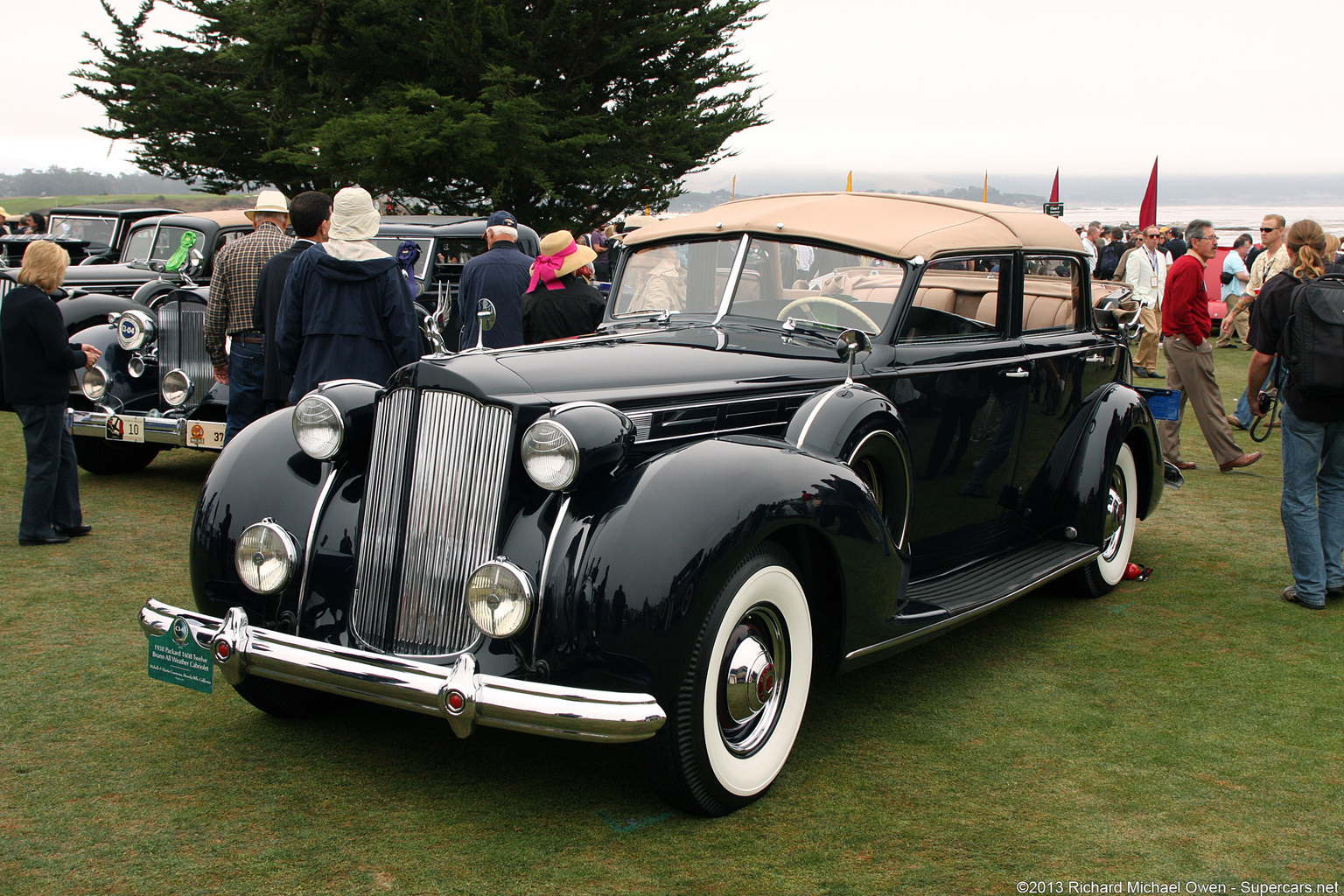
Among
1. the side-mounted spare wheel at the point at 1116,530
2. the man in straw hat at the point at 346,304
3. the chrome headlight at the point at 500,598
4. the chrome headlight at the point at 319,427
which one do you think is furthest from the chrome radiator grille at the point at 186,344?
the side-mounted spare wheel at the point at 1116,530

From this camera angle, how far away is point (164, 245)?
392 inches

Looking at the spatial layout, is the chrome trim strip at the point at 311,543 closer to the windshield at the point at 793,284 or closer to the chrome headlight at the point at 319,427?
the chrome headlight at the point at 319,427

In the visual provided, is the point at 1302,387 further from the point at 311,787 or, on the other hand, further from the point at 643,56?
the point at 643,56

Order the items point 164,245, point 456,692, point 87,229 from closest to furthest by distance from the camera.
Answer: point 456,692 < point 164,245 < point 87,229

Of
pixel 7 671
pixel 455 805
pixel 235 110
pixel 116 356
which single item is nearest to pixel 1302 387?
pixel 455 805

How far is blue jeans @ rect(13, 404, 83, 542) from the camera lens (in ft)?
18.4

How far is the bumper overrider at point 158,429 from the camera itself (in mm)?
6746

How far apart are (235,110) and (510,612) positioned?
19330 millimetres

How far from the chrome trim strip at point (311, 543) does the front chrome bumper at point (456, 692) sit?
10.8 inches

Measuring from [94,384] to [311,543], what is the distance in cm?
476

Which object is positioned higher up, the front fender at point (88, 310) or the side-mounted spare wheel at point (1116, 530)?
the front fender at point (88, 310)

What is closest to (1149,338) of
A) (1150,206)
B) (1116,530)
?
(1150,206)

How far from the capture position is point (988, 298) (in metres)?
4.81

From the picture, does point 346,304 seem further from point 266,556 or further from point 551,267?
point 266,556
